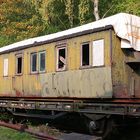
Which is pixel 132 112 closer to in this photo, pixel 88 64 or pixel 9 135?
pixel 88 64

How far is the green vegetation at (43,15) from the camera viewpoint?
30922mm

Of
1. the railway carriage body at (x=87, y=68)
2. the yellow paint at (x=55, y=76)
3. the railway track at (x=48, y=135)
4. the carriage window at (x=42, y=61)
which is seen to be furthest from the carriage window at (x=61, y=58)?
the railway track at (x=48, y=135)

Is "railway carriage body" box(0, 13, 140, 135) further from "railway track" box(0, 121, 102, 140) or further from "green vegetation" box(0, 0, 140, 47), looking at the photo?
"green vegetation" box(0, 0, 140, 47)

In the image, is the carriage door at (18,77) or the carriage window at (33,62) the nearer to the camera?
the carriage window at (33,62)

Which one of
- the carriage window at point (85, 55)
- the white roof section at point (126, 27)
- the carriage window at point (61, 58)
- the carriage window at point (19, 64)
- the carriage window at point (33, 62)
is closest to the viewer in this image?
the white roof section at point (126, 27)

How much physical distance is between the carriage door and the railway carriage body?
8 centimetres

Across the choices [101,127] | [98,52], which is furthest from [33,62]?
[101,127]

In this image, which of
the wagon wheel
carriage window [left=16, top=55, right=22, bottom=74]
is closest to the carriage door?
carriage window [left=16, top=55, right=22, bottom=74]

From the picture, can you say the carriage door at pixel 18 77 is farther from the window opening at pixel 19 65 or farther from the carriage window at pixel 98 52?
the carriage window at pixel 98 52

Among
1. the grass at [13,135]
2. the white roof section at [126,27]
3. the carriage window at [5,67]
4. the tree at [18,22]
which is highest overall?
the tree at [18,22]

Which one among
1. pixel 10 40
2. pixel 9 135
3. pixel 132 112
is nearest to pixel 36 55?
pixel 9 135

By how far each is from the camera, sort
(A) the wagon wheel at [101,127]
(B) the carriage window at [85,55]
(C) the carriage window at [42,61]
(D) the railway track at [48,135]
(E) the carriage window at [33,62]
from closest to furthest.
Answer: (D) the railway track at [48,135] → (A) the wagon wheel at [101,127] → (B) the carriage window at [85,55] → (C) the carriage window at [42,61] → (E) the carriage window at [33,62]

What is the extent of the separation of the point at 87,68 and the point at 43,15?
1759 cm

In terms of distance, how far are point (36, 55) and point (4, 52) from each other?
3.14m
